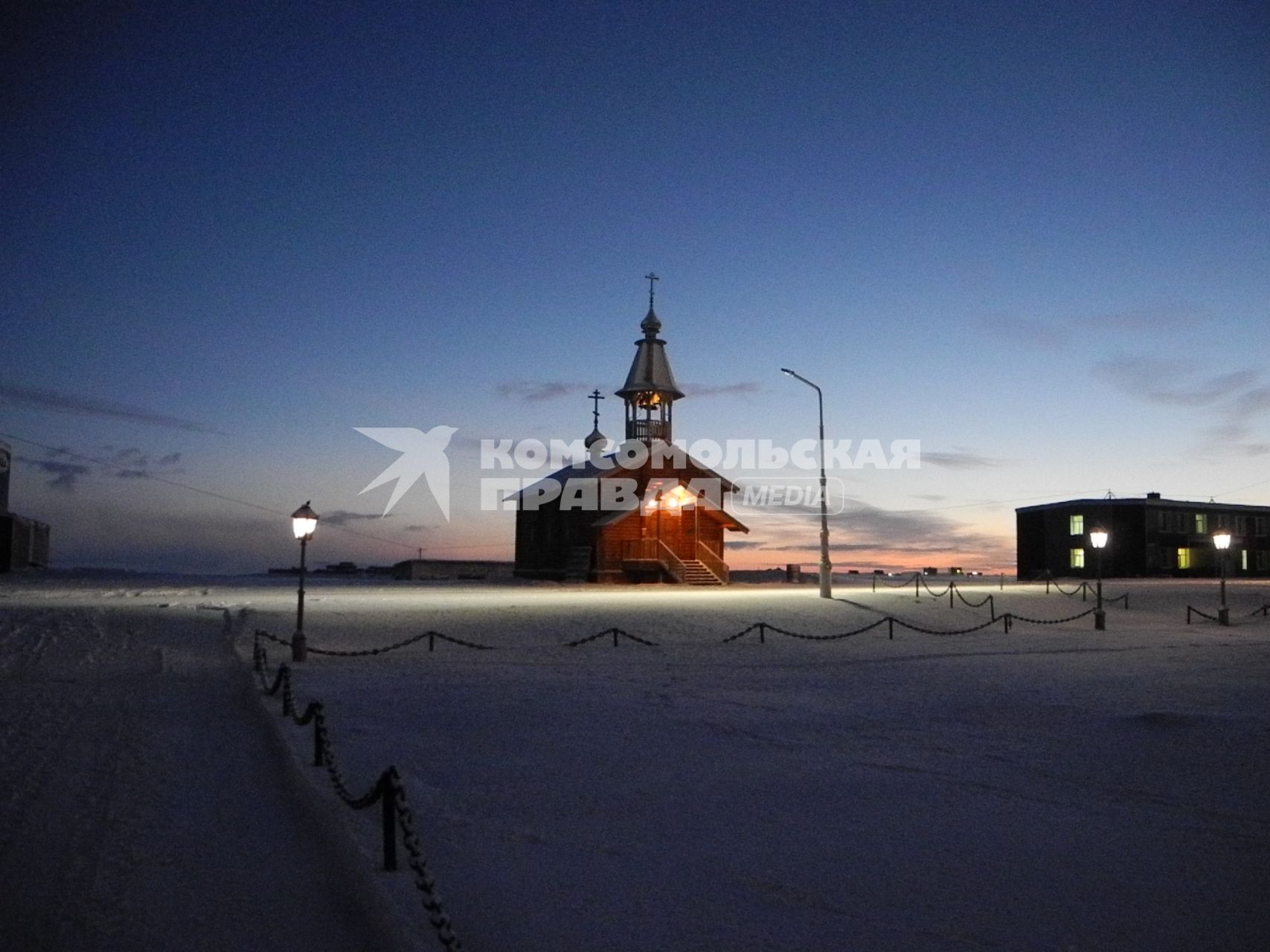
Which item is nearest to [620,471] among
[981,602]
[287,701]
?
[981,602]

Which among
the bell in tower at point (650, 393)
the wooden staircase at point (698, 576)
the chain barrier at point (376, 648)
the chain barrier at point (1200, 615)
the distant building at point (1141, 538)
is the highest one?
the bell in tower at point (650, 393)

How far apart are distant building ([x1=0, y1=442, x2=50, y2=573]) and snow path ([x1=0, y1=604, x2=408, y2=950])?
45060 millimetres

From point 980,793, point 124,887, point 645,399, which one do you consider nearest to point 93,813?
point 124,887

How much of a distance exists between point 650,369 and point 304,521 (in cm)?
3009

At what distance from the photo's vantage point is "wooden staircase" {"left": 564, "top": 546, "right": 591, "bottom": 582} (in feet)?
144

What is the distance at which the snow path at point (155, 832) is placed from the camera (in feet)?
18.8

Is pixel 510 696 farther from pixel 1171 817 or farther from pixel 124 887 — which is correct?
pixel 1171 817

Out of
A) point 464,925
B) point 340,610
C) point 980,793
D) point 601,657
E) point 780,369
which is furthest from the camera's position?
point 780,369

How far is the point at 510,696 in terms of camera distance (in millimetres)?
14500

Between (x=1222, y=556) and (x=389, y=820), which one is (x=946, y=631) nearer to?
(x=1222, y=556)

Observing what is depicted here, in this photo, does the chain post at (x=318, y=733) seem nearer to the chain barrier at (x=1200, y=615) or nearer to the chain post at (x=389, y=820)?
the chain post at (x=389, y=820)

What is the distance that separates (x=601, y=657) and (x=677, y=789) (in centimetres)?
1090

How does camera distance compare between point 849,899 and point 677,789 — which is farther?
point 677,789

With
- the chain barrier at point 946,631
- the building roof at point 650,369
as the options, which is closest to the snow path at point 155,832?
the chain barrier at point 946,631
